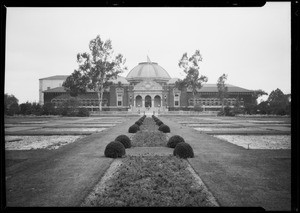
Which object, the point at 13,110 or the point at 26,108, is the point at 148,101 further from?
the point at 13,110

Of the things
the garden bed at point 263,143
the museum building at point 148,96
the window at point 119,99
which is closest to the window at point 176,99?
the museum building at point 148,96

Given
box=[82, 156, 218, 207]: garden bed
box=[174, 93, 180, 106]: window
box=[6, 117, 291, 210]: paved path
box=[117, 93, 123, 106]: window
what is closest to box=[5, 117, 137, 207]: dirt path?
box=[6, 117, 291, 210]: paved path

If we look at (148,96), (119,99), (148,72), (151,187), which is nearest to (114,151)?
(151,187)

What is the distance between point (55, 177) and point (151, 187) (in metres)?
2.96

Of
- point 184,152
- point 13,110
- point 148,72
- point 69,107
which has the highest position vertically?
point 148,72

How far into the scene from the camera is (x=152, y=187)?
7277mm

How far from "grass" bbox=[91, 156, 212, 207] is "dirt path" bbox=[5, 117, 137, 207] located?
1.98ft

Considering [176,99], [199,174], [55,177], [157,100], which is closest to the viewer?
[55,177]

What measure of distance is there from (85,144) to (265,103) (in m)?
46.6

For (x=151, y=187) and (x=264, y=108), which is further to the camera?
(x=264, y=108)

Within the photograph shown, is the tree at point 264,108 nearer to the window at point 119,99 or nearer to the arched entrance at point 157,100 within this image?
the arched entrance at point 157,100
